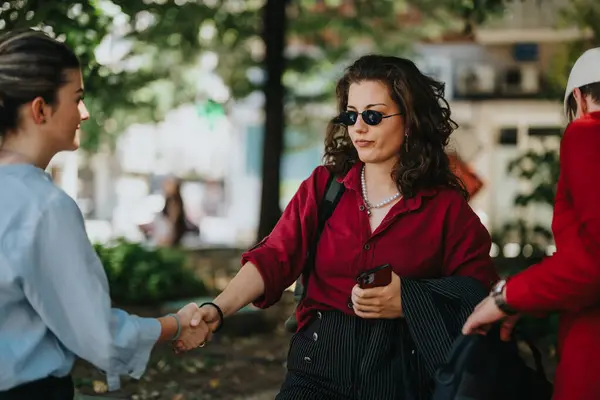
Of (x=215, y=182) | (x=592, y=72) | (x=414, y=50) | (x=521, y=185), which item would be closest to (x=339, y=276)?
(x=592, y=72)

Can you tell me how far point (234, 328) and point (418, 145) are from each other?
7.82 metres

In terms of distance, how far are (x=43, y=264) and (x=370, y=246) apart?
1.33m

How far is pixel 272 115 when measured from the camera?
1466 cm

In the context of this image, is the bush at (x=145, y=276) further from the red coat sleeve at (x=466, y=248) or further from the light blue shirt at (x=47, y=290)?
the light blue shirt at (x=47, y=290)

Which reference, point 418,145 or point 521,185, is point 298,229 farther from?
point 521,185

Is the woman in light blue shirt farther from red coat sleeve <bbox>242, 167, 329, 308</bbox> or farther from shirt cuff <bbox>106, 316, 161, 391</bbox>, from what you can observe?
red coat sleeve <bbox>242, 167, 329, 308</bbox>

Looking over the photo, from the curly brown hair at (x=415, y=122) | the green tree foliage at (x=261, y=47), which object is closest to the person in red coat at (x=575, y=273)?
the curly brown hair at (x=415, y=122)

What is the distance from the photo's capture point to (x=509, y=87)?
36.0 metres

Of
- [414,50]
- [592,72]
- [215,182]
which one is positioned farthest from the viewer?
[215,182]

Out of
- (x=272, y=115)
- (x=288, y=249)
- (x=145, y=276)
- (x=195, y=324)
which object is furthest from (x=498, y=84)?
(x=195, y=324)

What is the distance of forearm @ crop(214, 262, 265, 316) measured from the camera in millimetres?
4059

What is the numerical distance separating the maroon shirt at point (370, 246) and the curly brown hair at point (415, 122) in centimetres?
8

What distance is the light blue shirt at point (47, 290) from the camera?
2918 millimetres

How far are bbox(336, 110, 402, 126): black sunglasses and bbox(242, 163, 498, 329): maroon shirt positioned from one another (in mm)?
194
